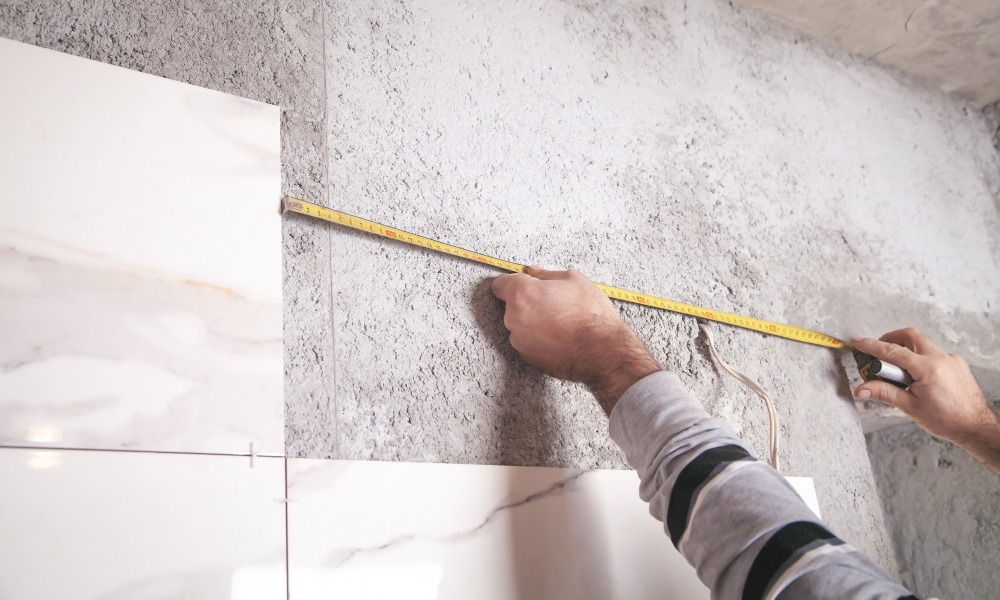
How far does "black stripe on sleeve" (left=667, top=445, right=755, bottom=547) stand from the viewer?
93 cm

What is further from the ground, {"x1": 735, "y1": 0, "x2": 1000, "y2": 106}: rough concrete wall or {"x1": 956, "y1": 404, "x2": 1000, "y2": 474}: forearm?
{"x1": 735, "y1": 0, "x2": 1000, "y2": 106}: rough concrete wall

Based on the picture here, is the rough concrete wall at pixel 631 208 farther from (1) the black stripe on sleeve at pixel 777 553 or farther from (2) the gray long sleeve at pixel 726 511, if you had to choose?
(1) the black stripe on sleeve at pixel 777 553

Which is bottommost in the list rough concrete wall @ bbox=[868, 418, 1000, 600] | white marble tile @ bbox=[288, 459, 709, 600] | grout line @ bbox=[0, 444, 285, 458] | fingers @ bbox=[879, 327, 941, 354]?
rough concrete wall @ bbox=[868, 418, 1000, 600]

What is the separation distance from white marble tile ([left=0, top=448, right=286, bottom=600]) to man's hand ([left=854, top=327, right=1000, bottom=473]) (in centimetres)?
136

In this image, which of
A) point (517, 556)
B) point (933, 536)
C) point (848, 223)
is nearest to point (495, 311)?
point (517, 556)

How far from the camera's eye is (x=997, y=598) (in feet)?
6.43

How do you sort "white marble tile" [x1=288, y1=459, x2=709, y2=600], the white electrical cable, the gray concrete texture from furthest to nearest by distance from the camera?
1. the white electrical cable
2. the gray concrete texture
3. "white marble tile" [x1=288, y1=459, x2=709, y2=600]

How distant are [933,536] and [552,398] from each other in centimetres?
156

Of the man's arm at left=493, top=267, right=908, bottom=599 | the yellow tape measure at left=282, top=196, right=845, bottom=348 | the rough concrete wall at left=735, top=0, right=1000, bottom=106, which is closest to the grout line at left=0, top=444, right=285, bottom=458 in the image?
the yellow tape measure at left=282, top=196, right=845, bottom=348

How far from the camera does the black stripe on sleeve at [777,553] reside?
818 mm

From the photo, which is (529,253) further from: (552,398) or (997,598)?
(997,598)

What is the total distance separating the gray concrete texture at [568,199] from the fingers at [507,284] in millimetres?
26

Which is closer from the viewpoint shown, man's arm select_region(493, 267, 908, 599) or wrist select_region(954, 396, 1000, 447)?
man's arm select_region(493, 267, 908, 599)

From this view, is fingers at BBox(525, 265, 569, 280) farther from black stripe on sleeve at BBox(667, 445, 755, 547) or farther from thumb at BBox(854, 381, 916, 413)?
thumb at BBox(854, 381, 916, 413)
